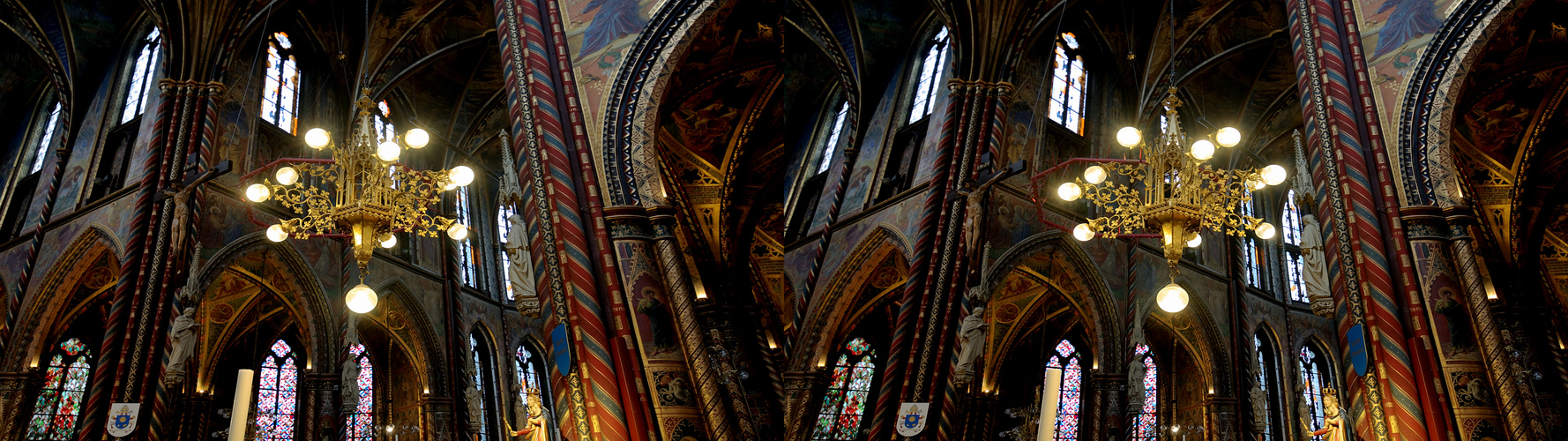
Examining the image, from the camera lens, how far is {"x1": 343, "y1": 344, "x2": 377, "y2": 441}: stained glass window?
63.8 feet

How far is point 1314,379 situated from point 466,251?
605 inches

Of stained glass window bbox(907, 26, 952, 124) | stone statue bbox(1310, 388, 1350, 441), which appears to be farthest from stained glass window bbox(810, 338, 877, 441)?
stone statue bbox(1310, 388, 1350, 441)

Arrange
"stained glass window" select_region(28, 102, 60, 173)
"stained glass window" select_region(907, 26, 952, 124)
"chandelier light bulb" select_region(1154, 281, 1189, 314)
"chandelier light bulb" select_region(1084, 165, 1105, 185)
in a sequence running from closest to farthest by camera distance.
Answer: "chandelier light bulb" select_region(1154, 281, 1189, 314) → "chandelier light bulb" select_region(1084, 165, 1105, 185) → "stained glass window" select_region(907, 26, 952, 124) → "stained glass window" select_region(28, 102, 60, 173)

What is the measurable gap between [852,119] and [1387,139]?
7.02m

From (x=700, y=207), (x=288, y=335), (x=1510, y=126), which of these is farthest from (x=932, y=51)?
(x=288, y=335)

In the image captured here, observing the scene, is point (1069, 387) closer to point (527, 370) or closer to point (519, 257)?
point (527, 370)

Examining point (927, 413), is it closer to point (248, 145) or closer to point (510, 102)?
point (510, 102)

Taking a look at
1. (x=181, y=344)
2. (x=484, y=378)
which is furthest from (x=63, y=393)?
(x=181, y=344)

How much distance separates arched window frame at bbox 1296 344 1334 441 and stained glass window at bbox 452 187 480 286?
14527 millimetres

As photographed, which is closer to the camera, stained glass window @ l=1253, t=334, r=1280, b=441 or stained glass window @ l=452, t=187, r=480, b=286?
stained glass window @ l=1253, t=334, r=1280, b=441

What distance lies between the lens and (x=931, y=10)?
16.5 meters

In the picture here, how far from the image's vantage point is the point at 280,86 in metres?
16.6

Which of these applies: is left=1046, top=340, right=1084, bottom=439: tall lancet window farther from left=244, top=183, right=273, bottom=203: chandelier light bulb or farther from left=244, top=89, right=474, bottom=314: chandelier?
left=244, top=183, right=273, bottom=203: chandelier light bulb

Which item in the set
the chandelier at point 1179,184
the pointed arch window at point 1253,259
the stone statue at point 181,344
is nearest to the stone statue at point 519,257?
the stone statue at point 181,344
